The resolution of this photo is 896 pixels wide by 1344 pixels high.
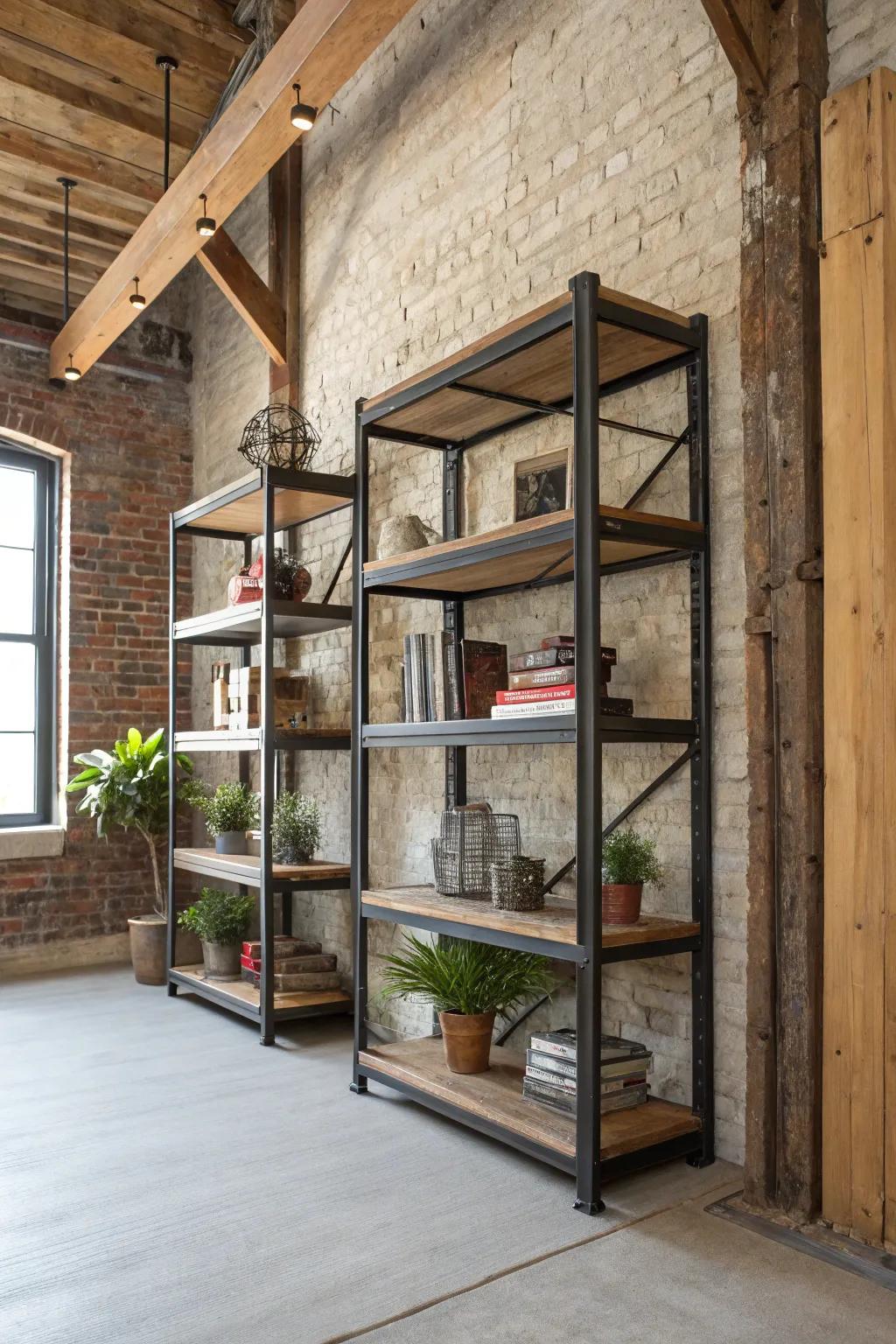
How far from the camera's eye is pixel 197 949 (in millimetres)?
5930

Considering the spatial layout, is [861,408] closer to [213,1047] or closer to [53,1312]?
[53,1312]

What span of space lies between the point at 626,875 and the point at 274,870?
1.97 meters

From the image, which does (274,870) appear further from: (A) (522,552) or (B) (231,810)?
(A) (522,552)

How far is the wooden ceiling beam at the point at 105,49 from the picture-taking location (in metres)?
4.79

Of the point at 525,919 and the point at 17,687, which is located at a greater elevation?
the point at 17,687

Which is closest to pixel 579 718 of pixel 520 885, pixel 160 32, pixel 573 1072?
pixel 520 885

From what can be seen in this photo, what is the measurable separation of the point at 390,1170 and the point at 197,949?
304 cm

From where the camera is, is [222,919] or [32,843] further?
[32,843]

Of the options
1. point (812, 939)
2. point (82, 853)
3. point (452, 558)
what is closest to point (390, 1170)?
point (812, 939)

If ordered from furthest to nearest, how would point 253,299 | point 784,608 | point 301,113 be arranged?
point 253,299
point 301,113
point 784,608

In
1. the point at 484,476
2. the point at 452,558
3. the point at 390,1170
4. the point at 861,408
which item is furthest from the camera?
the point at 484,476

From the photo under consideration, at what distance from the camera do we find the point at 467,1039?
3.54 m

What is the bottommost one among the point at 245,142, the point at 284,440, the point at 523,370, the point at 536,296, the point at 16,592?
the point at 16,592

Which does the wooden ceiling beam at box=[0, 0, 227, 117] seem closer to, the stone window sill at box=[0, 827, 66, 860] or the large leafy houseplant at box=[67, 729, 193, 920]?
the large leafy houseplant at box=[67, 729, 193, 920]
